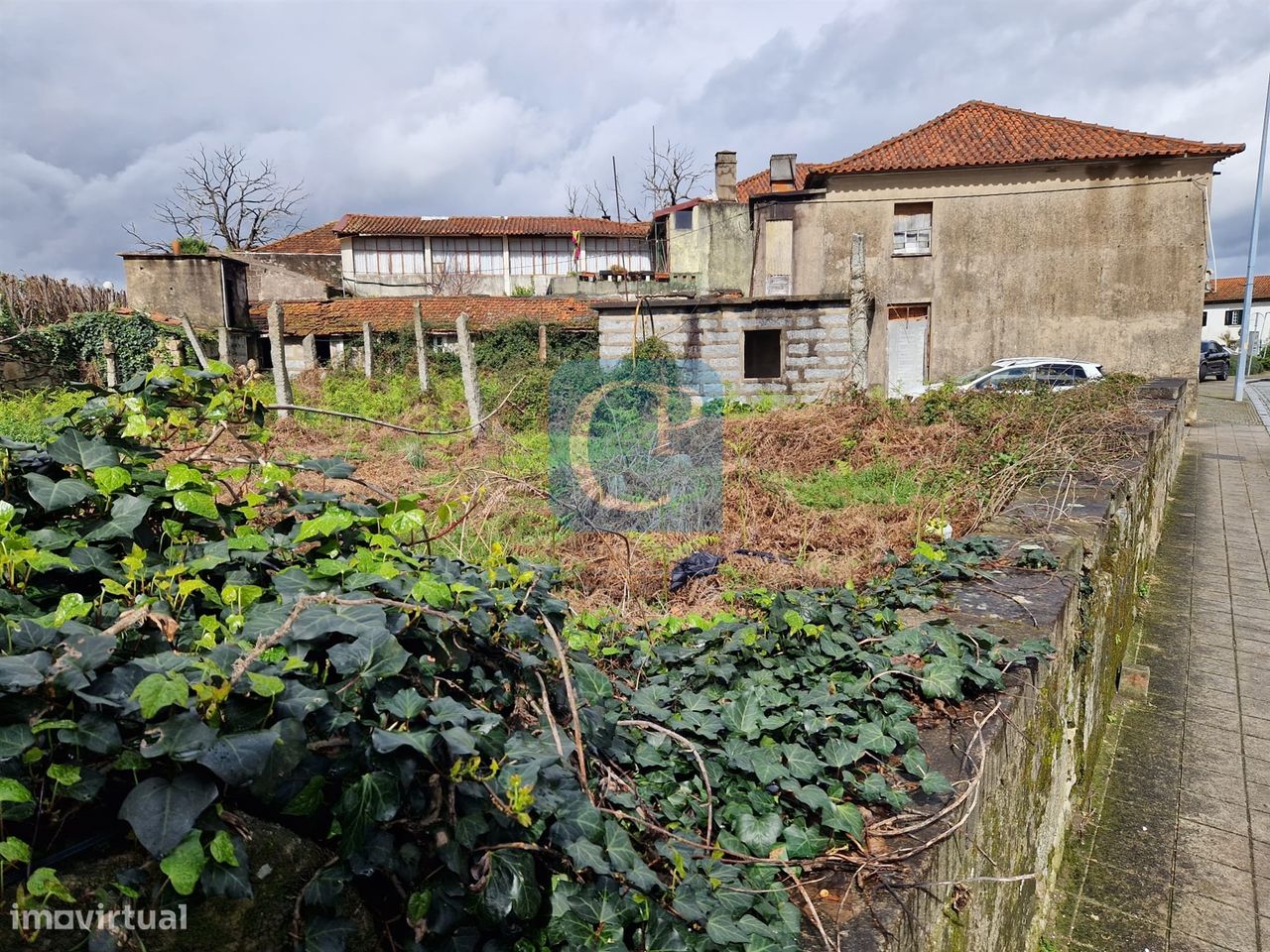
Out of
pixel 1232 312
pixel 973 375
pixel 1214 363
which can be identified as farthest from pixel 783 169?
pixel 1232 312

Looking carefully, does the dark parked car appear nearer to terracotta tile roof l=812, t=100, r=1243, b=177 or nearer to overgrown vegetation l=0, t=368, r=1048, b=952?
terracotta tile roof l=812, t=100, r=1243, b=177

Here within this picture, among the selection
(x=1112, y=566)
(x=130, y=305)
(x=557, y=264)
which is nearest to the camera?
(x=1112, y=566)

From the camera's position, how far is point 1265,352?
131 feet

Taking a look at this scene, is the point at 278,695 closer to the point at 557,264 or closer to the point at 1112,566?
the point at 1112,566

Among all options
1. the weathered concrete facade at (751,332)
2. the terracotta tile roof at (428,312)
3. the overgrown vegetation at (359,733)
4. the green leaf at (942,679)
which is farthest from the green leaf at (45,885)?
the terracotta tile roof at (428,312)

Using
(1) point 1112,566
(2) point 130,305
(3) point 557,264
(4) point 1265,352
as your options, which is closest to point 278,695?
(1) point 1112,566

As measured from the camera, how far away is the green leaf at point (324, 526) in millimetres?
1635

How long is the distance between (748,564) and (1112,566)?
91.8 inches

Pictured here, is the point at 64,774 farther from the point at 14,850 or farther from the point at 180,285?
the point at 180,285

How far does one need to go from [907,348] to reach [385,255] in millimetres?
21518

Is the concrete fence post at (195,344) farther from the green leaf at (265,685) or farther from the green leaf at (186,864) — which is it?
the green leaf at (186,864)

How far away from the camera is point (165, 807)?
0.98 meters

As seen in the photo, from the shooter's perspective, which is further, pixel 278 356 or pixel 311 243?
pixel 311 243

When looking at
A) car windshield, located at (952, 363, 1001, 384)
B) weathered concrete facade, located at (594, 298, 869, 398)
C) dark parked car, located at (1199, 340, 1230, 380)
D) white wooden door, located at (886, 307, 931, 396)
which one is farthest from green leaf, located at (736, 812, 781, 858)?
dark parked car, located at (1199, 340, 1230, 380)
